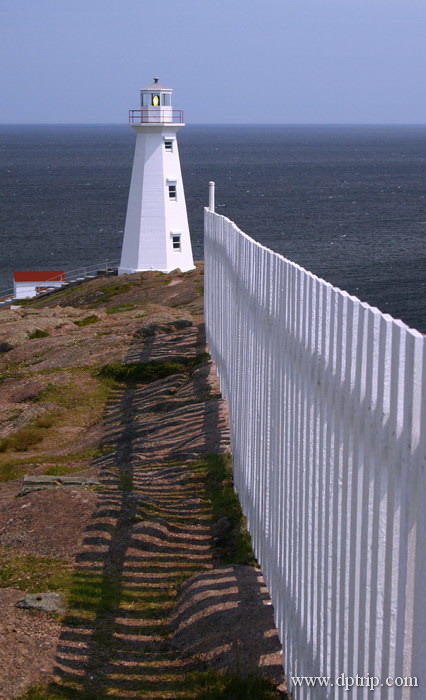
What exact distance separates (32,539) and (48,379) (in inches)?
302

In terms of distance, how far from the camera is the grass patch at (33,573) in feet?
21.7

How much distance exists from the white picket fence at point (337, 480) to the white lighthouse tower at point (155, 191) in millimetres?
30299

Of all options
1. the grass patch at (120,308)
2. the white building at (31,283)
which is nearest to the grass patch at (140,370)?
the grass patch at (120,308)

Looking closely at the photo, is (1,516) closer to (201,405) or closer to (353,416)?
(201,405)

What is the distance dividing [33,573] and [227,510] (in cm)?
177

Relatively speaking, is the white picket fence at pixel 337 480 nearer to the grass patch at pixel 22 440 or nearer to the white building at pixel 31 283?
the grass patch at pixel 22 440

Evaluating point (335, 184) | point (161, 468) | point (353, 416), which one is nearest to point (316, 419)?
point (353, 416)

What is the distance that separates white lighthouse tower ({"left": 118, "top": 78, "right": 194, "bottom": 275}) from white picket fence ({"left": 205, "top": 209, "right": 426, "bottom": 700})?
30299 mm

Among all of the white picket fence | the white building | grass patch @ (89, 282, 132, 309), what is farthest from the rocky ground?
the white building

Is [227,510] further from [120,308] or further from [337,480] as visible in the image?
[120,308]

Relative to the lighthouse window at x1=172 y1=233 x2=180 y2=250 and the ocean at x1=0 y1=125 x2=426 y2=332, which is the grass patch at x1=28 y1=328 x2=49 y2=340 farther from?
the ocean at x1=0 y1=125 x2=426 y2=332

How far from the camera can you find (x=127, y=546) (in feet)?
23.6

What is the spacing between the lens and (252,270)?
23.2 feet

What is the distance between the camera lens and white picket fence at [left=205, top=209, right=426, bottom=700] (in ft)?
10.7
